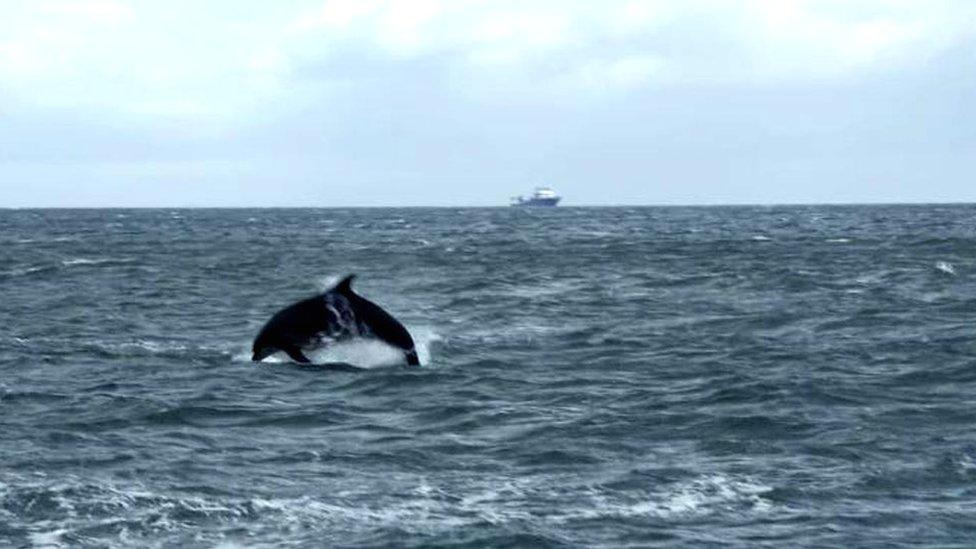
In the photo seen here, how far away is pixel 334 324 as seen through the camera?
981 inches

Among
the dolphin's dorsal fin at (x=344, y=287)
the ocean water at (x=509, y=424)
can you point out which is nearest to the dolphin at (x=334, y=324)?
the dolphin's dorsal fin at (x=344, y=287)

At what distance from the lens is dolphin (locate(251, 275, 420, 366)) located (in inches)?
977

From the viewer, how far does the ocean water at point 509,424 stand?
13.8 metres

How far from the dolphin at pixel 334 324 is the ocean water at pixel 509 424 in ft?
0.85

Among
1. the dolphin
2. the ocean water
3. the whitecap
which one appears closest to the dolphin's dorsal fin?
the dolphin

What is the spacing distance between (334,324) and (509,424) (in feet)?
20.4

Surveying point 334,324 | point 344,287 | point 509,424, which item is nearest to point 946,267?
point 344,287

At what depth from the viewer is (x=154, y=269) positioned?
5706 cm

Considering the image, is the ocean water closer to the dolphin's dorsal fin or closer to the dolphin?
the dolphin

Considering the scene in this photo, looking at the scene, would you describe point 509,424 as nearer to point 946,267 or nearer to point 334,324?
point 334,324

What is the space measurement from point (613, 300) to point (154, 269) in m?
21.7

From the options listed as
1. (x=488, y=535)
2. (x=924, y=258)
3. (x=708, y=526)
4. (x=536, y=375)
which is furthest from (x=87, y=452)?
(x=924, y=258)

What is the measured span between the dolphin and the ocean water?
26 centimetres

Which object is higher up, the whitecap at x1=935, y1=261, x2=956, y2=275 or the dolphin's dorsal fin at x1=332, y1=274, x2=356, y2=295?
the dolphin's dorsal fin at x1=332, y1=274, x2=356, y2=295
